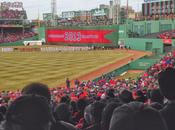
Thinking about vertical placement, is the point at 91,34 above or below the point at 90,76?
above

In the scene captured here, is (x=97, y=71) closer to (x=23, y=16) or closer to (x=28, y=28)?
(x=28, y=28)

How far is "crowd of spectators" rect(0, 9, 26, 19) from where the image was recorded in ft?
374

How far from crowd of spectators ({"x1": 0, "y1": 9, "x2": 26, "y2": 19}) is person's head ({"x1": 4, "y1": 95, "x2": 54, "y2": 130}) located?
11322 centimetres

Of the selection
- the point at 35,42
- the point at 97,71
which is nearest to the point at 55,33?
the point at 35,42

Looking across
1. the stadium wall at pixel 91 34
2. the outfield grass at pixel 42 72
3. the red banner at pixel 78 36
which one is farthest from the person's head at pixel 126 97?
the red banner at pixel 78 36

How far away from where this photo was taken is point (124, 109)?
2.80 meters

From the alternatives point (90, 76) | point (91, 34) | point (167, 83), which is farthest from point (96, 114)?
point (91, 34)

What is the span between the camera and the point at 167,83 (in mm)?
4266

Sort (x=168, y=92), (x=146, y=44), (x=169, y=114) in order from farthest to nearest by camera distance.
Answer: (x=146, y=44)
(x=168, y=92)
(x=169, y=114)

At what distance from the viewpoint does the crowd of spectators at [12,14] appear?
11388cm

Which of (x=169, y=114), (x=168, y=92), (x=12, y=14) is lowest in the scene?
(x=169, y=114)

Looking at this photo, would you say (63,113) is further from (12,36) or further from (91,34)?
(12,36)

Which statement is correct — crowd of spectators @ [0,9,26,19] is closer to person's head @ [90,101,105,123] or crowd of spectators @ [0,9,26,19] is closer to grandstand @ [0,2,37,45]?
grandstand @ [0,2,37,45]

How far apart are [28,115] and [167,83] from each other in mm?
2035
